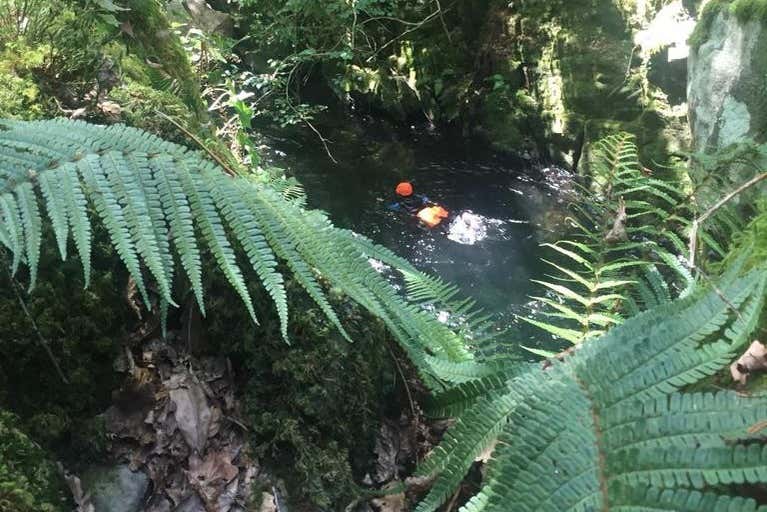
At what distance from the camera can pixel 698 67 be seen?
16.9 feet

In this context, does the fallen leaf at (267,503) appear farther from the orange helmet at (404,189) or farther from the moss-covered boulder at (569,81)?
the moss-covered boulder at (569,81)

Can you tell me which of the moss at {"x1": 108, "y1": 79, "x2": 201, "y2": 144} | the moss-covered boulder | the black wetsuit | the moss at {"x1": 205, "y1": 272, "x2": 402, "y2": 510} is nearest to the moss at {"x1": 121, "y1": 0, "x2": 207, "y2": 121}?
the moss at {"x1": 108, "y1": 79, "x2": 201, "y2": 144}

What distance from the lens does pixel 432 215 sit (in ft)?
20.1

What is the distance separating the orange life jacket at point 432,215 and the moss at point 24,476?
4.88 metres

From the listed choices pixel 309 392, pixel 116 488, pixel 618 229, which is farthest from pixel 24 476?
pixel 618 229

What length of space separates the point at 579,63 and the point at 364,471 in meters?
6.35

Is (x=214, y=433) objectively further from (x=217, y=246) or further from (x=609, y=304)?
(x=609, y=304)

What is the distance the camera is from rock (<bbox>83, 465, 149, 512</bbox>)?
1476mm

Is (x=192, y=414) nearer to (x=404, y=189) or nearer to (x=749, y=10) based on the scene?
(x=749, y=10)

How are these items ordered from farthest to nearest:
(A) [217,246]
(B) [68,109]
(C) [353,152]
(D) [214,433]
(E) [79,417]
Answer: (C) [353,152], (B) [68,109], (D) [214,433], (E) [79,417], (A) [217,246]

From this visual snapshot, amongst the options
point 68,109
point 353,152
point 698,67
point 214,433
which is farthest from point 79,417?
point 353,152

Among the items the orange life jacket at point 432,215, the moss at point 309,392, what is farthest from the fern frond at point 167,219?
the orange life jacket at point 432,215

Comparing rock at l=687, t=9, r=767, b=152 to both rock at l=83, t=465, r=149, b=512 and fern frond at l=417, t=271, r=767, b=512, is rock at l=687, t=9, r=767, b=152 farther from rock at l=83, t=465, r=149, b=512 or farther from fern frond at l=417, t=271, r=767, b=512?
rock at l=83, t=465, r=149, b=512

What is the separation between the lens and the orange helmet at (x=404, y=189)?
6.62 m
